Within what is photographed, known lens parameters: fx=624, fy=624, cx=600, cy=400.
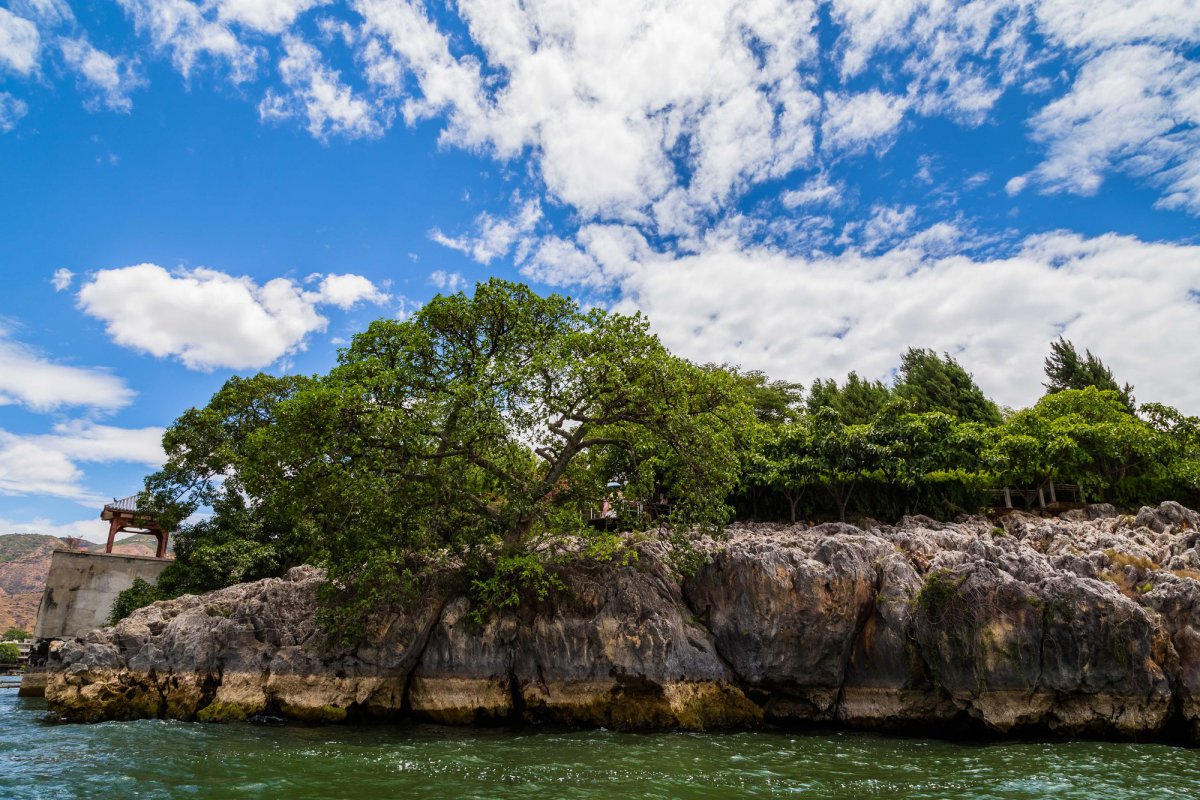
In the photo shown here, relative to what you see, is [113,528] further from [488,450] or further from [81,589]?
[488,450]

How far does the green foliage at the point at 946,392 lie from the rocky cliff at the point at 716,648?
26.2 meters

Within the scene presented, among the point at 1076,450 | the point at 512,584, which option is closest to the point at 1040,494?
the point at 1076,450

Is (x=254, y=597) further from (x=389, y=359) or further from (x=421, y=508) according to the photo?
(x=389, y=359)

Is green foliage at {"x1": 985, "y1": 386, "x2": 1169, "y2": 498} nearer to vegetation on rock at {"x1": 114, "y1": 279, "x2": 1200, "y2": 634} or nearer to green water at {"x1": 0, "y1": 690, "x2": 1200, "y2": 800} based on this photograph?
vegetation on rock at {"x1": 114, "y1": 279, "x2": 1200, "y2": 634}

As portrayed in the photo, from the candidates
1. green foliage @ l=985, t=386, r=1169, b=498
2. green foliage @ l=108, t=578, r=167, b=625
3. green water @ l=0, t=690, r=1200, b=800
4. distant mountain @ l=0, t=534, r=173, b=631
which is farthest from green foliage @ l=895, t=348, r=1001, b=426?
distant mountain @ l=0, t=534, r=173, b=631

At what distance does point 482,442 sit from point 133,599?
26.0 metres

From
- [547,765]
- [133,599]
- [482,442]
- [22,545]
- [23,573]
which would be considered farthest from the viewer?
[22,545]

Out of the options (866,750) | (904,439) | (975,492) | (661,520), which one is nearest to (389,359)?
(661,520)

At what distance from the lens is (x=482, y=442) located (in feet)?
64.7

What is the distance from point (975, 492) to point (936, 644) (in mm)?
19207

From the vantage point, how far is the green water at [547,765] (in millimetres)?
10555

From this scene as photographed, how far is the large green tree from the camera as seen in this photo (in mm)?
19016

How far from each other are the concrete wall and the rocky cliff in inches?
725

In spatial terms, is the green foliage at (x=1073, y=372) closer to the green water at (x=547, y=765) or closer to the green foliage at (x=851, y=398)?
the green foliage at (x=851, y=398)
